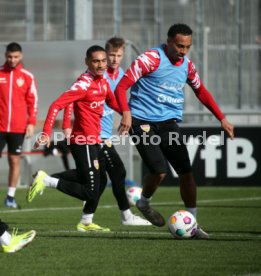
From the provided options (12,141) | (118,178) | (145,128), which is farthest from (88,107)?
(12,141)

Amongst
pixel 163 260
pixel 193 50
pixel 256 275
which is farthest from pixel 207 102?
pixel 193 50

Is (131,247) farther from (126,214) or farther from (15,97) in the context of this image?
(15,97)

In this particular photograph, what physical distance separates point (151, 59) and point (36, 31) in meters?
13.2

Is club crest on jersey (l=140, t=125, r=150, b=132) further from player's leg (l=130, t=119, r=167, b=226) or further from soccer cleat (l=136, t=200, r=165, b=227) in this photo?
soccer cleat (l=136, t=200, r=165, b=227)

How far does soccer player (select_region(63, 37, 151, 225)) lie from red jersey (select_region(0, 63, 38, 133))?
2.92 meters

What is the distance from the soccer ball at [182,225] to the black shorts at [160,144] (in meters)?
0.74

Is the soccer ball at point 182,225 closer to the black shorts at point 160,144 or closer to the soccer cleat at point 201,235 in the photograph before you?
the soccer cleat at point 201,235

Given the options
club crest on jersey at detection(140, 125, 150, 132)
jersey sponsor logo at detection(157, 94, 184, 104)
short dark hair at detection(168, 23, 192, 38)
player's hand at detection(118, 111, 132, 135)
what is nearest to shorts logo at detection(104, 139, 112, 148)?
club crest on jersey at detection(140, 125, 150, 132)

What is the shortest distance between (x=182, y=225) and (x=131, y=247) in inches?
31.4

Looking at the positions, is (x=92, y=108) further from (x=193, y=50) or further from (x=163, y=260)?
(x=193, y=50)

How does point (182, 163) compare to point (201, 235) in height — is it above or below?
above

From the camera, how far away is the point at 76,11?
60.8 feet

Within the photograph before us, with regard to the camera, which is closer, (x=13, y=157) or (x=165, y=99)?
(x=165, y=99)

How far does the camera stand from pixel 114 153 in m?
11.4
